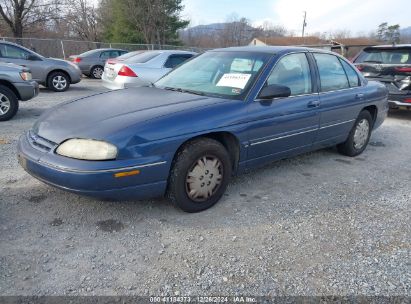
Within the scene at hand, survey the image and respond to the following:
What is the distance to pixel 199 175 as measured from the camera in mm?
3123

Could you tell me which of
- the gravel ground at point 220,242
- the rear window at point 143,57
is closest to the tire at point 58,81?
the rear window at point 143,57

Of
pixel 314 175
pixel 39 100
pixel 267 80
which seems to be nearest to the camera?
pixel 267 80

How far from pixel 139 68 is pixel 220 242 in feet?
20.7

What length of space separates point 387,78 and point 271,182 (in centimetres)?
529

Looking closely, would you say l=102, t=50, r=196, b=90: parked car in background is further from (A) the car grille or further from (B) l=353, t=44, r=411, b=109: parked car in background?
(A) the car grille

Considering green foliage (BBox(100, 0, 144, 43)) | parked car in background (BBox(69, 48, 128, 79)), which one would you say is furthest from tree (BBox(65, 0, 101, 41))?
parked car in background (BBox(69, 48, 128, 79))

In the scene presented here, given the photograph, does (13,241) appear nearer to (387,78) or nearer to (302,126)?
(302,126)

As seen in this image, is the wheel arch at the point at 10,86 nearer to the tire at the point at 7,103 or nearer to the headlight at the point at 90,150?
the tire at the point at 7,103

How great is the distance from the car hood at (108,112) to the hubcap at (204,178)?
0.53 m

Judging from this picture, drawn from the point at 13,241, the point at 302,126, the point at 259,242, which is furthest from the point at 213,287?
the point at 302,126

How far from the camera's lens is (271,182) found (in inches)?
159

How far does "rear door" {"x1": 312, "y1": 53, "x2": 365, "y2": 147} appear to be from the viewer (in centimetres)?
425

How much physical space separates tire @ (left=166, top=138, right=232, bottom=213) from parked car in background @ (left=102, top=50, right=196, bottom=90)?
5060mm

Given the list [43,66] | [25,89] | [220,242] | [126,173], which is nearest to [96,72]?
[43,66]
